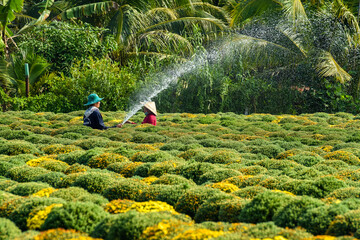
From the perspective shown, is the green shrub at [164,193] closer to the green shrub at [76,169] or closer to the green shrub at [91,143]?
the green shrub at [76,169]

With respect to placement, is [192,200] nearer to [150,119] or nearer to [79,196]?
[79,196]

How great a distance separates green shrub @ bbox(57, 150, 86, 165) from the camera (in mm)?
→ 8078

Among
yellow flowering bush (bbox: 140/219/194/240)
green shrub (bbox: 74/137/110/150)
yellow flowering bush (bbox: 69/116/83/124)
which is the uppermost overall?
yellow flowering bush (bbox: 140/219/194/240)

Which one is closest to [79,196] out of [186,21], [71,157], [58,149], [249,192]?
[249,192]

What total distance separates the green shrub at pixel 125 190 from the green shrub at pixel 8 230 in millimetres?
1505

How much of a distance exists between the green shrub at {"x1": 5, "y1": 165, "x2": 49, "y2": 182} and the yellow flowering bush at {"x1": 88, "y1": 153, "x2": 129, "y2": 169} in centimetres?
91

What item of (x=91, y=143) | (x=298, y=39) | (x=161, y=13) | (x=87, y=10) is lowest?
(x=91, y=143)

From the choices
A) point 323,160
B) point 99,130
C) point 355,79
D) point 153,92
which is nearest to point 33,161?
point 99,130

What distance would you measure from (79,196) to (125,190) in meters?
0.62

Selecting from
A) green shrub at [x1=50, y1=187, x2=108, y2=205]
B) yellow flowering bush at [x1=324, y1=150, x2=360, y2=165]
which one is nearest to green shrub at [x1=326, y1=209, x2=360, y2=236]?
green shrub at [x1=50, y1=187, x2=108, y2=205]

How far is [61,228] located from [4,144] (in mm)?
5446

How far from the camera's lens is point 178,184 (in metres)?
6.21

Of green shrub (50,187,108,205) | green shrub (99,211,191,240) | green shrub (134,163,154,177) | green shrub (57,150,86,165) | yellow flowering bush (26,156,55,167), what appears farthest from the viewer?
green shrub (57,150,86,165)

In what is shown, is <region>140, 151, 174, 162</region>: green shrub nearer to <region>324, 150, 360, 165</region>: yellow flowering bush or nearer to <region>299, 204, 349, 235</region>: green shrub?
<region>324, 150, 360, 165</region>: yellow flowering bush
